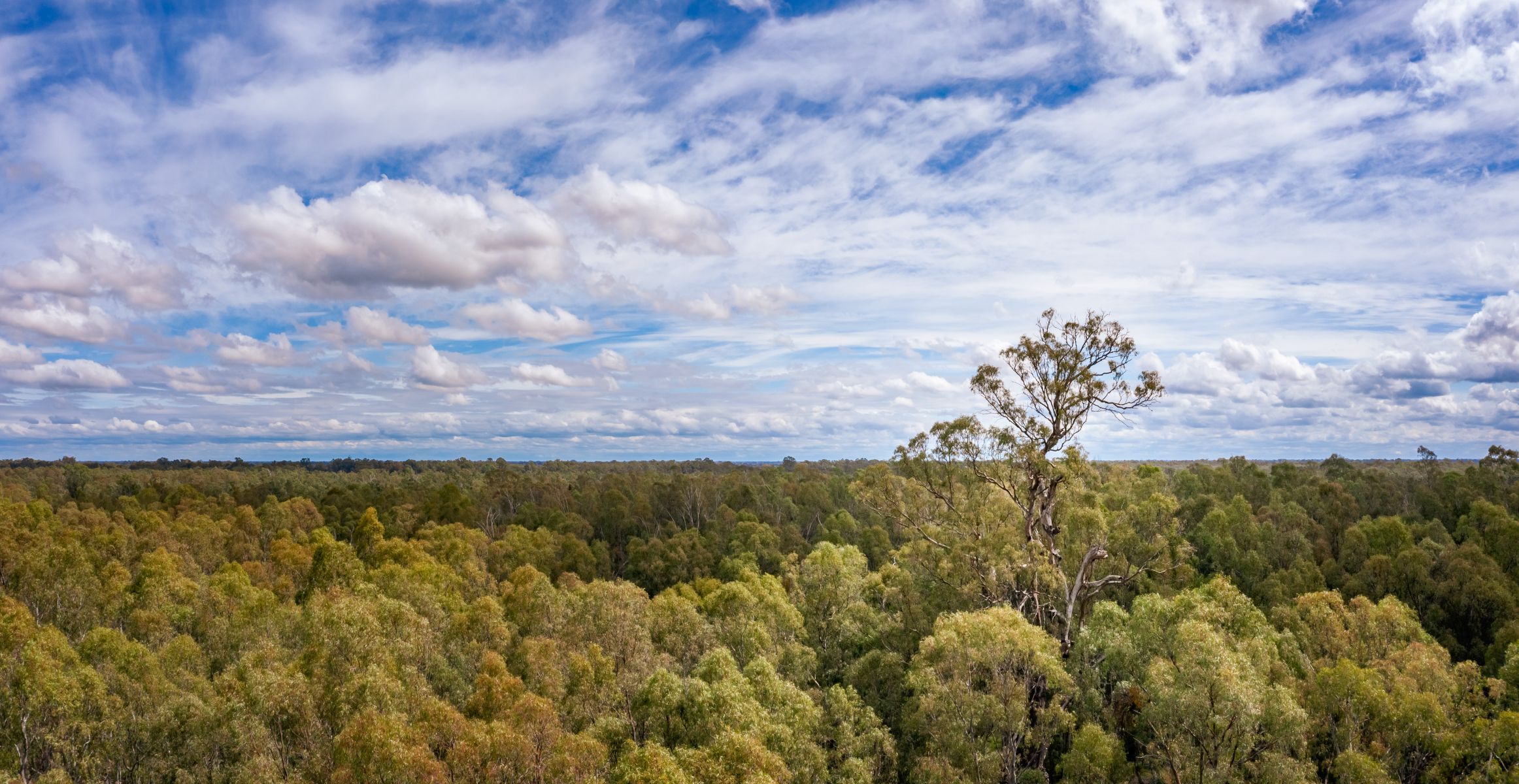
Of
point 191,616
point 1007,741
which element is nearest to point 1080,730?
point 1007,741

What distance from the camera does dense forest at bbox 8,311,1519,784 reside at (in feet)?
87.5

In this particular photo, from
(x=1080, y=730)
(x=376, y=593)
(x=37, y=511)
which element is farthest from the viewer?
(x=37, y=511)

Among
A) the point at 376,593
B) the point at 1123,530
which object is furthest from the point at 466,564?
the point at 1123,530

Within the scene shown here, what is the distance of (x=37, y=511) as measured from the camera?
226 feet

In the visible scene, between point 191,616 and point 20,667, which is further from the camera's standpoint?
point 191,616

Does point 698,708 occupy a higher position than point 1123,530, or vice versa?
point 1123,530

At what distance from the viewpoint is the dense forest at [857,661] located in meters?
26.7

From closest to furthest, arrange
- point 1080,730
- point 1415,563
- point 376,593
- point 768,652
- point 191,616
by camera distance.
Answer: point 1080,730 < point 768,652 < point 376,593 < point 191,616 < point 1415,563

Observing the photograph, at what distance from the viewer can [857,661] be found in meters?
41.0

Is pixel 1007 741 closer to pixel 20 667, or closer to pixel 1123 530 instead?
pixel 1123 530

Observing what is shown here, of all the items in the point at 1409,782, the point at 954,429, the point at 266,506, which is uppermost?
the point at 954,429

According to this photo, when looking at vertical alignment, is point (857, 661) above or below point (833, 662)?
above

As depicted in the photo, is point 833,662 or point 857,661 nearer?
point 857,661

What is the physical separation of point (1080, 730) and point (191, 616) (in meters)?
49.3
